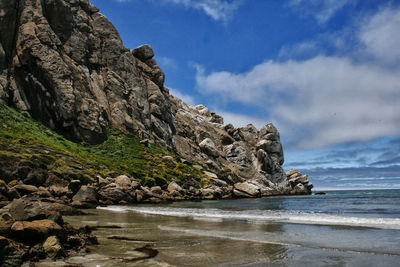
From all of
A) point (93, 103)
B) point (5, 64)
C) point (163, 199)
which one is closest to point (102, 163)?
point (163, 199)

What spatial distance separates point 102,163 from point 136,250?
148ft

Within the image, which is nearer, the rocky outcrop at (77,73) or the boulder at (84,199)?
the boulder at (84,199)

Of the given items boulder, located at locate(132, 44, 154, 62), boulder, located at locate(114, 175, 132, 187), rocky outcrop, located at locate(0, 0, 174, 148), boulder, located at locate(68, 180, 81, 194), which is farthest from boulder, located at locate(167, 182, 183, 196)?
boulder, located at locate(132, 44, 154, 62)

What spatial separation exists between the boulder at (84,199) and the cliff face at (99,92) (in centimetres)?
3455

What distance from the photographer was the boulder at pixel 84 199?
1164 inches

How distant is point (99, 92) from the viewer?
80.9 m

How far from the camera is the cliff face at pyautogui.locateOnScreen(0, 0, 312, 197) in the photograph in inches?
2436

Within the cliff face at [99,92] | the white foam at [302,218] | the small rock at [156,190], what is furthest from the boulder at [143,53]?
the white foam at [302,218]

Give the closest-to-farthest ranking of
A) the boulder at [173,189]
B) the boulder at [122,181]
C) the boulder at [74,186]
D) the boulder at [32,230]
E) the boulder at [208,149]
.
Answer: the boulder at [32,230] → the boulder at [74,186] → the boulder at [122,181] → the boulder at [173,189] → the boulder at [208,149]

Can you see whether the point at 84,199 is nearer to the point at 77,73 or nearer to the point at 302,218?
the point at 302,218

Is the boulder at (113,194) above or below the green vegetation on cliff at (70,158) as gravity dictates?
below

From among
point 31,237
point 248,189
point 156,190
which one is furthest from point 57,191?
point 248,189

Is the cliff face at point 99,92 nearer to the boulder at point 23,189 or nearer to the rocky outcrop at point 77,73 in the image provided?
the rocky outcrop at point 77,73

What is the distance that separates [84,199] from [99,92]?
5580cm
